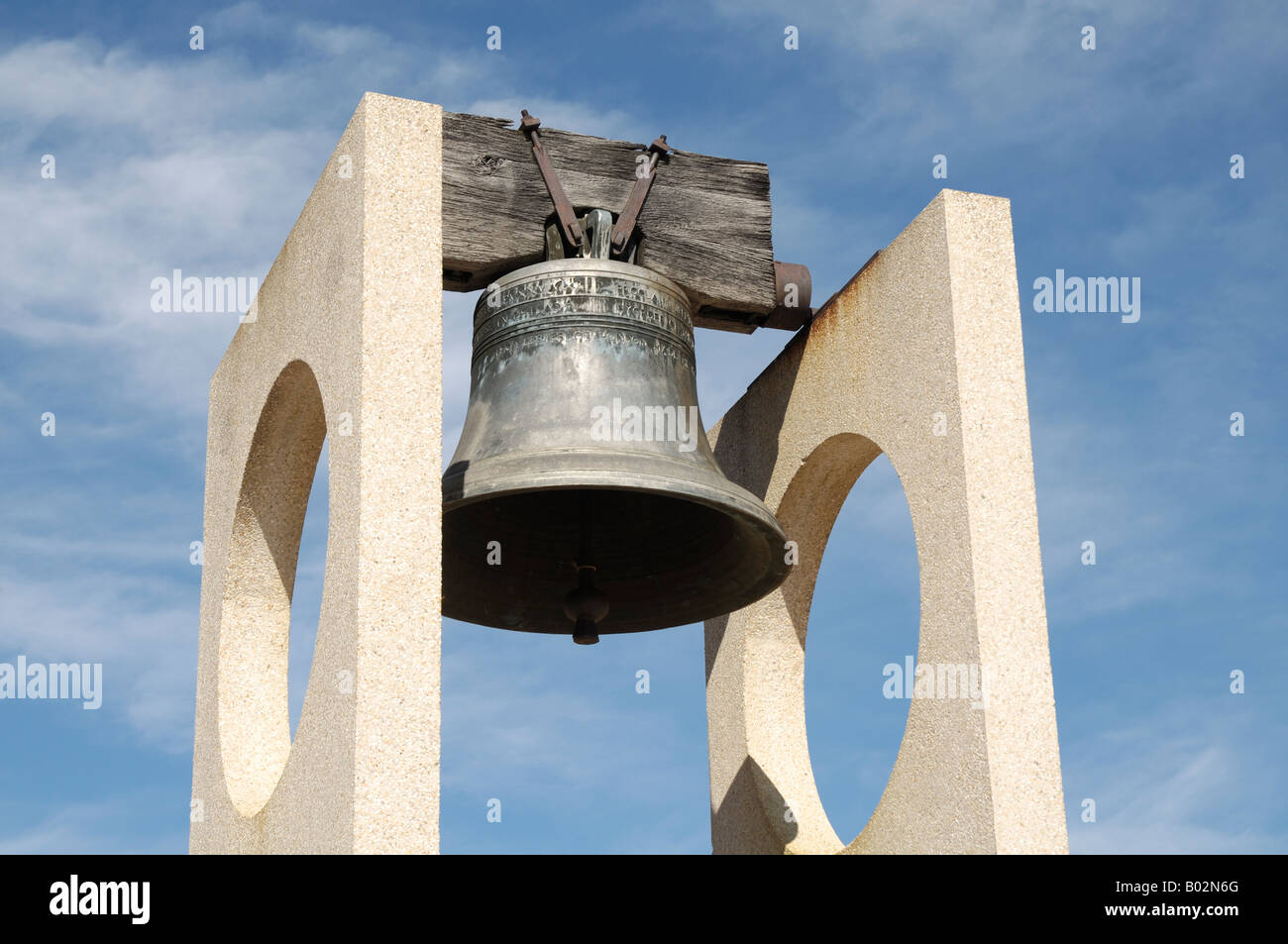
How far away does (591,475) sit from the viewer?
4.89 meters

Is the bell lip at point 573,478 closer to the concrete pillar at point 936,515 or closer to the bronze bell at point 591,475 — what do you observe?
the bronze bell at point 591,475

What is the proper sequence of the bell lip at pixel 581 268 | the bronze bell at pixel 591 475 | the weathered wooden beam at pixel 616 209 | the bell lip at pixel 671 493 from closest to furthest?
1. the bell lip at pixel 671 493
2. the bronze bell at pixel 591 475
3. the bell lip at pixel 581 268
4. the weathered wooden beam at pixel 616 209

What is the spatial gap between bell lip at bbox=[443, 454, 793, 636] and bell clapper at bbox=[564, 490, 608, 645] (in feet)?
1.20

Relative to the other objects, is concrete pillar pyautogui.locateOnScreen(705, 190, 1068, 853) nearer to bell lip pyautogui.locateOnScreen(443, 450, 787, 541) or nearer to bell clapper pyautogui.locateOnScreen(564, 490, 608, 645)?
bell lip pyautogui.locateOnScreen(443, 450, 787, 541)

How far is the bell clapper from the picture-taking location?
5648 mm

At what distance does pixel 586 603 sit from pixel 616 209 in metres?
1.44

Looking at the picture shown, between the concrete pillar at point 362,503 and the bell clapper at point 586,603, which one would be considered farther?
the bell clapper at point 586,603

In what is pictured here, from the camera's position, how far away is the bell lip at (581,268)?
551cm

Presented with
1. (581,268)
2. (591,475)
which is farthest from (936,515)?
(581,268)

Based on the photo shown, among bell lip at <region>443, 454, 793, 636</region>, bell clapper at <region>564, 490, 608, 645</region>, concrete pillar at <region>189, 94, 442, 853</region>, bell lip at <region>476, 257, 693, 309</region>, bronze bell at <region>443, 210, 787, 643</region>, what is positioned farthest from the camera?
bell clapper at <region>564, 490, 608, 645</region>
